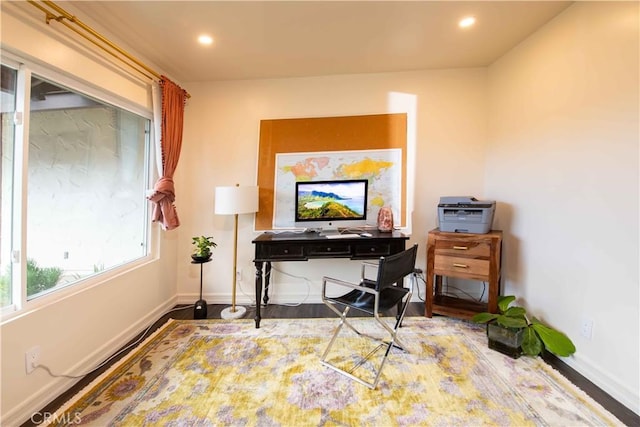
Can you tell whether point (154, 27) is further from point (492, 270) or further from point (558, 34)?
point (492, 270)

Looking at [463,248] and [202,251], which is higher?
[463,248]

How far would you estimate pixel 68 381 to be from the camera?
5.43 feet

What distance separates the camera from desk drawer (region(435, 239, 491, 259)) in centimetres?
229

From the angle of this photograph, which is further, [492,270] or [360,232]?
[360,232]

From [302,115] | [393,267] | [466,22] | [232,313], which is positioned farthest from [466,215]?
[232,313]

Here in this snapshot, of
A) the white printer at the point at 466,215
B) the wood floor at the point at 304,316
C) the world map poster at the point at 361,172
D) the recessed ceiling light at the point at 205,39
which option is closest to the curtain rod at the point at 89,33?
the recessed ceiling light at the point at 205,39

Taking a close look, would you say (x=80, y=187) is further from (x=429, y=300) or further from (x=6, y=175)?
(x=429, y=300)

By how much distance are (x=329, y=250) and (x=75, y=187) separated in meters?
2.01

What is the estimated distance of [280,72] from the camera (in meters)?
2.73

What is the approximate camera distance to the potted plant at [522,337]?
5.89 feet

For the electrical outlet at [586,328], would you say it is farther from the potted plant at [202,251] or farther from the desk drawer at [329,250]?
the potted plant at [202,251]

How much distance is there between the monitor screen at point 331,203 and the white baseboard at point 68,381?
174 centimetres

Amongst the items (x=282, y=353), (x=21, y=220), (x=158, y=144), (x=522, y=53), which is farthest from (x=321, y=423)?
(x=522, y=53)

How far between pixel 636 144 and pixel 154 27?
327 centimetres
